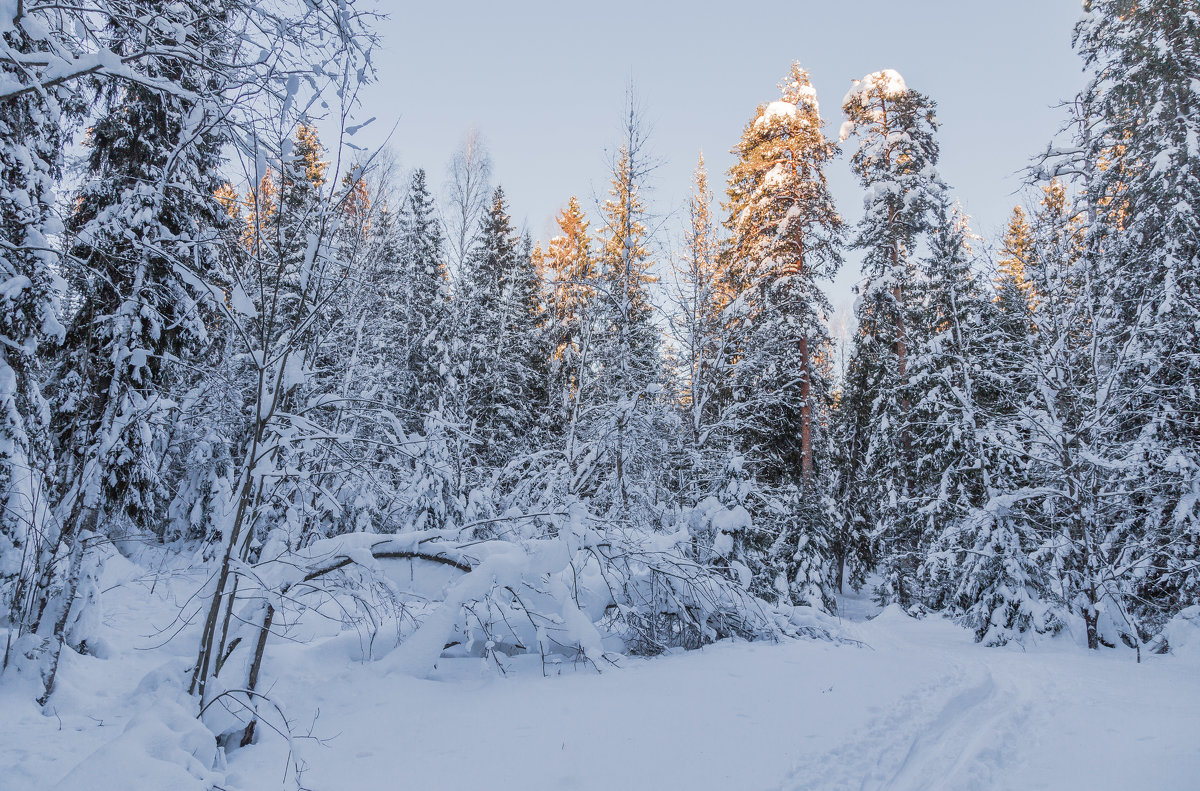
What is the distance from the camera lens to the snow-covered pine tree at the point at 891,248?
586 inches

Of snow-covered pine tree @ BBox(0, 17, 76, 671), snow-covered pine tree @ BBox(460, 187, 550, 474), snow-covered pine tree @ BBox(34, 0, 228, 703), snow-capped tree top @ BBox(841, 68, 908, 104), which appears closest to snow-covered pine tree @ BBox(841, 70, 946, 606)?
snow-capped tree top @ BBox(841, 68, 908, 104)

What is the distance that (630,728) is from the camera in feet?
13.2

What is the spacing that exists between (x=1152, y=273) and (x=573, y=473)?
35.2 feet

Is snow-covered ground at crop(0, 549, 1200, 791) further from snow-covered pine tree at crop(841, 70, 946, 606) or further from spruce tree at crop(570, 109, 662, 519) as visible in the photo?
snow-covered pine tree at crop(841, 70, 946, 606)

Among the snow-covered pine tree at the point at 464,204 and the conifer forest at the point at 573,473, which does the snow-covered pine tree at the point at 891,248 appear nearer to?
the conifer forest at the point at 573,473

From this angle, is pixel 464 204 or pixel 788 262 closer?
pixel 464 204

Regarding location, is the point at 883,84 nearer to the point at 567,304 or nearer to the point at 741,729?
the point at 567,304

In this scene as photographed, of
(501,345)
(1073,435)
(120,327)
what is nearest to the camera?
(120,327)

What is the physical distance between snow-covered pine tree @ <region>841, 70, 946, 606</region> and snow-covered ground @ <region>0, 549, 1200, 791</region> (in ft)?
28.7

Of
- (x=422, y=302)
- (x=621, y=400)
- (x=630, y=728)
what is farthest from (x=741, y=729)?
(x=422, y=302)

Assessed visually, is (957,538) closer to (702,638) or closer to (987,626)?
(987,626)

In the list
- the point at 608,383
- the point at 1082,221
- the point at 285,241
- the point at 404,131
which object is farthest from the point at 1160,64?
the point at 285,241

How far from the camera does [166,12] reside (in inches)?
105

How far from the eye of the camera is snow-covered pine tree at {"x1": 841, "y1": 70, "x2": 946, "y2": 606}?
48.8 ft
